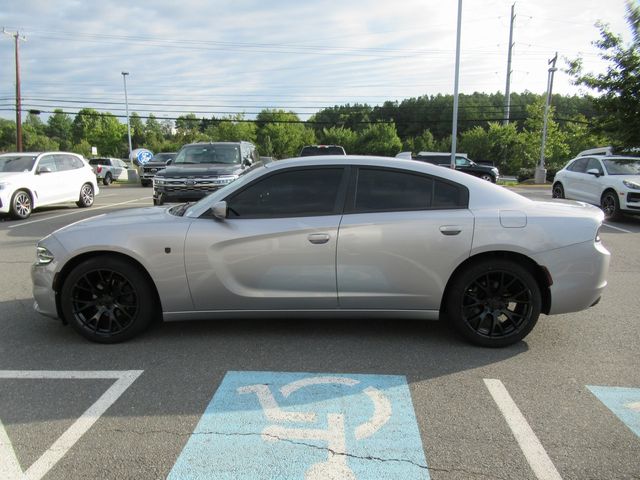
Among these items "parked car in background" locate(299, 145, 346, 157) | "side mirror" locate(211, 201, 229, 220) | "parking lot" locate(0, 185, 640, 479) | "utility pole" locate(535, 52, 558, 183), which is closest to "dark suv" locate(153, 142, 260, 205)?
"parked car in background" locate(299, 145, 346, 157)

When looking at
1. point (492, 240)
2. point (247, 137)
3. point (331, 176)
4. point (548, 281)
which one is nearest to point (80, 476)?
point (331, 176)

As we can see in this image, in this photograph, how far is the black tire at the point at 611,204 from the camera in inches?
467

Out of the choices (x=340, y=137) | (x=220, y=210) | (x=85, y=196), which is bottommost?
(x=85, y=196)

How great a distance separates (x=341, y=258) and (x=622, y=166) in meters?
11.6

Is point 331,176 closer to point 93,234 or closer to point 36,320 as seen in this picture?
point 93,234

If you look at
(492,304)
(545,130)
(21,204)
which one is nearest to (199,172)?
(21,204)

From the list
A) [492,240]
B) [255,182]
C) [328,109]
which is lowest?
[492,240]

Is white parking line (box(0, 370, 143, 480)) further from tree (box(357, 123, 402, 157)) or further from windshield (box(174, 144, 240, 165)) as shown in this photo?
tree (box(357, 123, 402, 157))

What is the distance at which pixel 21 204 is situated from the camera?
12.1 metres

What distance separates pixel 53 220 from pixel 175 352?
391 inches

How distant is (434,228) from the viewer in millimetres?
3902

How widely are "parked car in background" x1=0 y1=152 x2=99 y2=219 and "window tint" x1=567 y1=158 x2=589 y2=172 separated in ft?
47.2

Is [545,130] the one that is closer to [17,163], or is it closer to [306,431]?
[17,163]

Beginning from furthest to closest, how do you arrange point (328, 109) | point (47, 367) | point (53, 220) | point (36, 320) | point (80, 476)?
point (328, 109) → point (53, 220) → point (36, 320) → point (47, 367) → point (80, 476)
